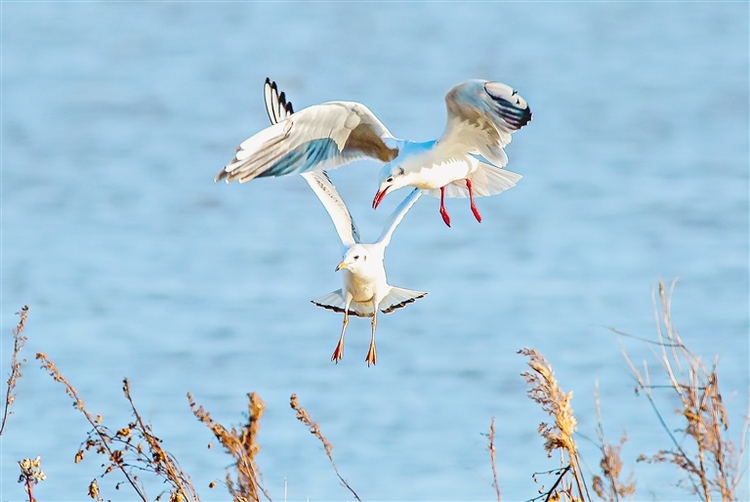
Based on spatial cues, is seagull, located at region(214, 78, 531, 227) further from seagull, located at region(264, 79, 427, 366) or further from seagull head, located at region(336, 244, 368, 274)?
seagull head, located at region(336, 244, 368, 274)

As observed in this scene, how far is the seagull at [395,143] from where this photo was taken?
561 cm

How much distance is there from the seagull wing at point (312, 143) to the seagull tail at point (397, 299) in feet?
2.20

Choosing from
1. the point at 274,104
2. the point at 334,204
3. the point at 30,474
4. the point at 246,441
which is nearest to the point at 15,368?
the point at 30,474

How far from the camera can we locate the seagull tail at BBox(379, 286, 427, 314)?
604 centimetres

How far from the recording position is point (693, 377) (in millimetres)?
3721

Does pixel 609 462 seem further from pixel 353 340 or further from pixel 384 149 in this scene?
pixel 353 340

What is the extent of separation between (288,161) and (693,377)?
2.65 meters

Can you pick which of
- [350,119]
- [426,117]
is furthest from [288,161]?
[426,117]

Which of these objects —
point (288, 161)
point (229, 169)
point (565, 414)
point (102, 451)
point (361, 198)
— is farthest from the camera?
point (361, 198)

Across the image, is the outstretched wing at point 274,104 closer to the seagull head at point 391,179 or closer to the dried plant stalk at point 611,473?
the seagull head at point 391,179

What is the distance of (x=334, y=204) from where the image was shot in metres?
6.07

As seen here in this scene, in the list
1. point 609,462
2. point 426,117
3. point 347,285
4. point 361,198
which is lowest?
point 609,462

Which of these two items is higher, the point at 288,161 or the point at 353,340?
the point at 353,340

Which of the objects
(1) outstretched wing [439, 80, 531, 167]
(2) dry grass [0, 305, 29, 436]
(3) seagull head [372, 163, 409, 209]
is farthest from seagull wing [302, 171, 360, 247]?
(2) dry grass [0, 305, 29, 436]
